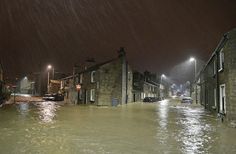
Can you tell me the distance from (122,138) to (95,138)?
1.10 meters

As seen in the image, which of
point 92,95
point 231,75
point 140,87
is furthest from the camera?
point 140,87

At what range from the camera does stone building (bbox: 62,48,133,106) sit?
40250 millimetres

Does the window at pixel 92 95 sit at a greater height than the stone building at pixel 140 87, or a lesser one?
lesser

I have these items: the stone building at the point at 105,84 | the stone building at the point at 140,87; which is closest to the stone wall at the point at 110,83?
the stone building at the point at 105,84

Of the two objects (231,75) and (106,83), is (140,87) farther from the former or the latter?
(231,75)

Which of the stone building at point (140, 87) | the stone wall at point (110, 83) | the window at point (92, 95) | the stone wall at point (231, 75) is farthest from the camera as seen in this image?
the stone building at point (140, 87)

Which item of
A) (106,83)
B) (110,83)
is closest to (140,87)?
(110,83)

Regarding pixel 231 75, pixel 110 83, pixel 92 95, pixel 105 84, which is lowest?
pixel 92 95

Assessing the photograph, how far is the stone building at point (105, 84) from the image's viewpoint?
40.2 meters

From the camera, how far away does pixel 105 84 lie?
40.8 meters

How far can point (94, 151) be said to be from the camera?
28.2 ft

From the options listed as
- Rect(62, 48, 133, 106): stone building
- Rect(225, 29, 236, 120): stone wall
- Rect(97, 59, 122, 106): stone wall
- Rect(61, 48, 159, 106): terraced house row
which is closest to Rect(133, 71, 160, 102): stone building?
Rect(61, 48, 159, 106): terraced house row

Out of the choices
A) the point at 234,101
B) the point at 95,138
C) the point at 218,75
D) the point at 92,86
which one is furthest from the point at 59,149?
the point at 92,86

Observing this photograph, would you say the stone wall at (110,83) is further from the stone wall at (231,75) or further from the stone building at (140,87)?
the stone wall at (231,75)
